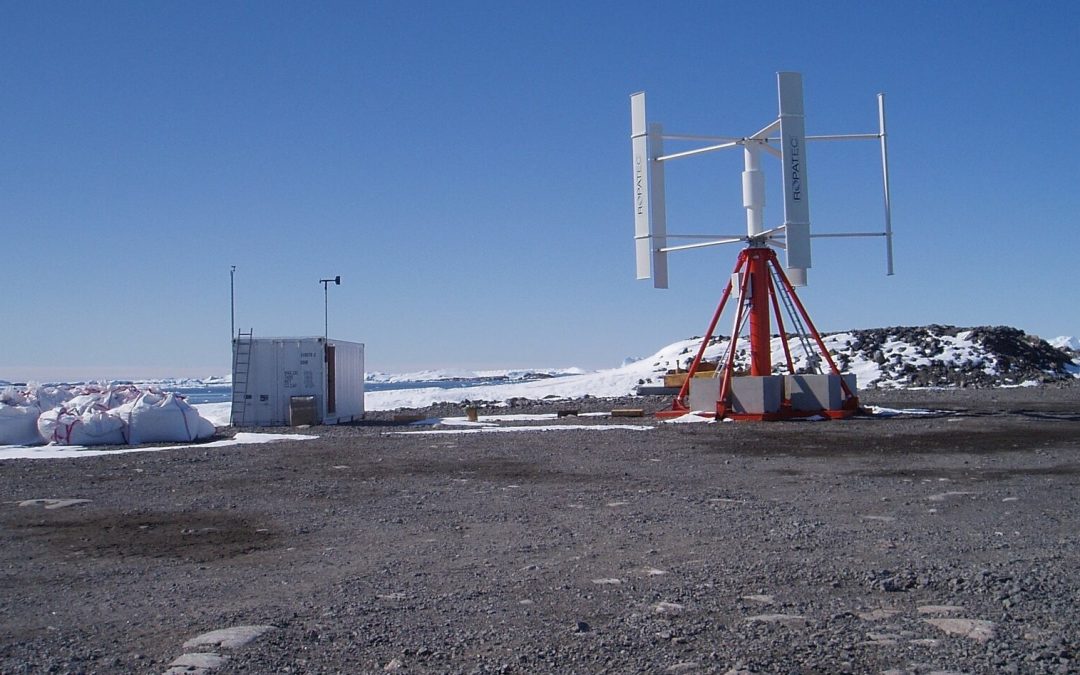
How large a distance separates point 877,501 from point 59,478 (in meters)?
11.7

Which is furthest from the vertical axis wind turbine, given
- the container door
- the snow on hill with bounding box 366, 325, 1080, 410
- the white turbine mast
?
the snow on hill with bounding box 366, 325, 1080, 410

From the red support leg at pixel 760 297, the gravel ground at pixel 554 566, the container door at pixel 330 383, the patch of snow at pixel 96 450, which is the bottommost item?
the gravel ground at pixel 554 566

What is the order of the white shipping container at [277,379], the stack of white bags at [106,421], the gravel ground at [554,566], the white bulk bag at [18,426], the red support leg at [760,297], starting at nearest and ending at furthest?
the gravel ground at [554,566], the stack of white bags at [106,421], the white bulk bag at [18,426], the red support leg at [760,297], the white shipping container at [277,379]

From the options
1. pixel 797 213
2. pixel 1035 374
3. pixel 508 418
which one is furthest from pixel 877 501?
pixel 1035 374

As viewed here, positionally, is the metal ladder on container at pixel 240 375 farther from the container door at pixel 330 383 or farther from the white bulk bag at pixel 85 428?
the white bulk bag at pixel 85 428

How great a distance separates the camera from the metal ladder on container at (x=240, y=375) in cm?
2738

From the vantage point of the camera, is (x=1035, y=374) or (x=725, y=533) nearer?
(x=725, y=533)

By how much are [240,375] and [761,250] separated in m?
15.0

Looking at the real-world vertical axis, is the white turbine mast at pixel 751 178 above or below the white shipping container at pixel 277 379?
above

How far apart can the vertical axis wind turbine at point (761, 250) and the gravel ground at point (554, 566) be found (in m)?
9.39

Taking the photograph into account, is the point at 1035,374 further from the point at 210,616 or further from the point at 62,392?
the point at 210,616

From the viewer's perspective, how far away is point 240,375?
2741 centimetres

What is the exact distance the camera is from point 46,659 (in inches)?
208

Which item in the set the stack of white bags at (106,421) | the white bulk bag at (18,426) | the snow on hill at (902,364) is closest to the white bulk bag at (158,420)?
the stack of white bags at (106,421)
